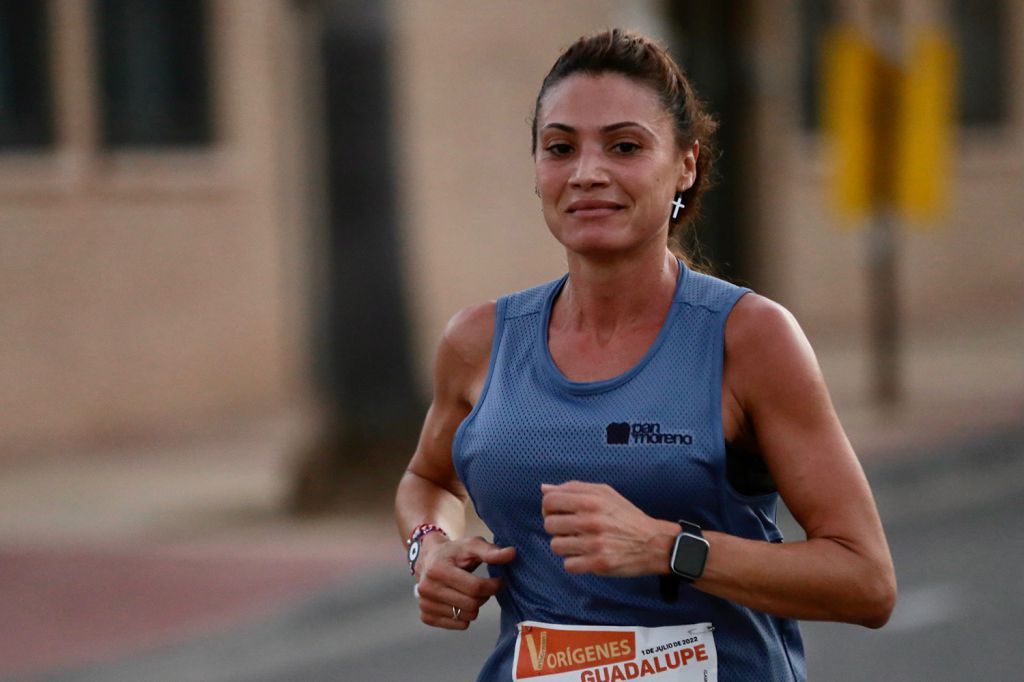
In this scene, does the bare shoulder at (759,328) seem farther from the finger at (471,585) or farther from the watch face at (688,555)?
the finger at (471,585)

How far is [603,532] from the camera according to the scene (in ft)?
9.00

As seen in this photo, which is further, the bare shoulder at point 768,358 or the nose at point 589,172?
the nose at point 589,172

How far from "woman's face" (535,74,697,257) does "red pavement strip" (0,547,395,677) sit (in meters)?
5.54

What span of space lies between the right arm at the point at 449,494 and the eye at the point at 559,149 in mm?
347

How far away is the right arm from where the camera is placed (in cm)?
307

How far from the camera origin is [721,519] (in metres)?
2.95

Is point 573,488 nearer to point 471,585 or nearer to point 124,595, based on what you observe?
point 471,585

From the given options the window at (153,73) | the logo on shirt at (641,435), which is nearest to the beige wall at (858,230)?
Result: the window at (153,73)

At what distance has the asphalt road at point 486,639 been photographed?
7.87 metres

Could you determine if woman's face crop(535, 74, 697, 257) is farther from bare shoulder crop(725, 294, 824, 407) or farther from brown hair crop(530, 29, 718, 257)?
bare shoulder crop(725, 294, 824, 407)

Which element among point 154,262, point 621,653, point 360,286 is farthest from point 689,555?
point 154,262

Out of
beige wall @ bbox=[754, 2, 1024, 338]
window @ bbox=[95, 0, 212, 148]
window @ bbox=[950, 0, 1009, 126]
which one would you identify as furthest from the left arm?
window @ bbox=[950, 0, 1009, 126]

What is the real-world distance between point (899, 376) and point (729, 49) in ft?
14.6

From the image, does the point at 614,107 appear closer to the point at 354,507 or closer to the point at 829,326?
the point at 354,507
